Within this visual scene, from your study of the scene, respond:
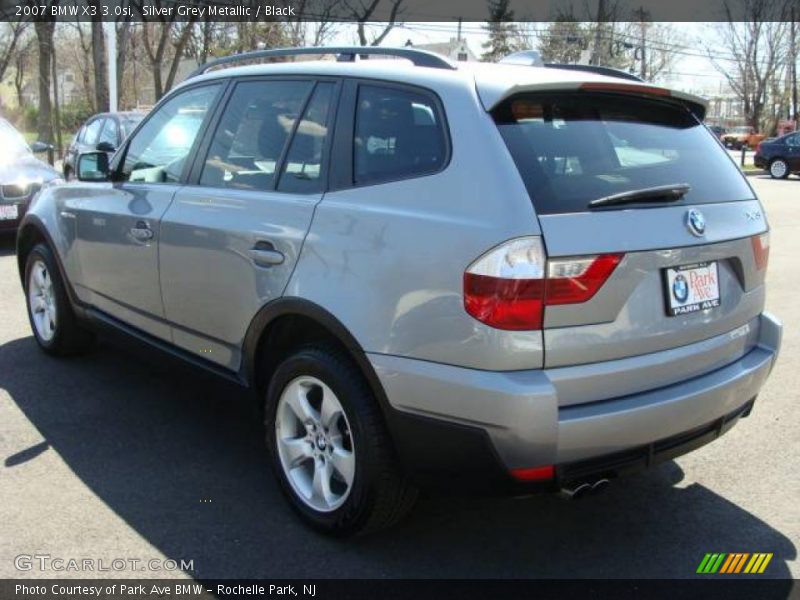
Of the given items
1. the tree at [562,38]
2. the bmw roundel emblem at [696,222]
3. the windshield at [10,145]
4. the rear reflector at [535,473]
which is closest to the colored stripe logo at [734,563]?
the rear reflector at [535,473]

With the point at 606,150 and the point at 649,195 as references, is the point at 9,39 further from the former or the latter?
the point at 649,195

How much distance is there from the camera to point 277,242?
10.6ft

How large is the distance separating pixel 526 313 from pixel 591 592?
1.08 metres

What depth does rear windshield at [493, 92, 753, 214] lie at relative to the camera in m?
2.70

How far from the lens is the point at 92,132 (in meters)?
14.0

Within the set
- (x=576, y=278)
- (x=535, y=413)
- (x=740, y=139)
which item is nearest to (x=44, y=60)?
(x=576, y=278)

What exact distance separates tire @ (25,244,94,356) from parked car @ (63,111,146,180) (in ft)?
23.9

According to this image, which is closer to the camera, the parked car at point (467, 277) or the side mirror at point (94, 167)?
the parked car at point (467, 277)

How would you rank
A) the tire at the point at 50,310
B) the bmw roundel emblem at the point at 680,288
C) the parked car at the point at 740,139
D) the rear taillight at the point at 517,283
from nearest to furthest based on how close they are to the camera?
1. the rear taillight at the point at 517,283
2. the bmw roundel emblem at the point at 680,288
3. the tire at the point at 50,310
4. the parked car at the point at 740,139

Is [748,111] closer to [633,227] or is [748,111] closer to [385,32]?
[385,32]

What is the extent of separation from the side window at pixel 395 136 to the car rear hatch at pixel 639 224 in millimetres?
253

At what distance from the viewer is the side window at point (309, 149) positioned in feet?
10.7

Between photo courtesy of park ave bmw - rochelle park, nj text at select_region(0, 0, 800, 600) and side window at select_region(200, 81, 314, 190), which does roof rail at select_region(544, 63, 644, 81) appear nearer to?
photo courtesy of park ave bmw - rochelle park, nj text at select_region(0, 0, 800, 600)

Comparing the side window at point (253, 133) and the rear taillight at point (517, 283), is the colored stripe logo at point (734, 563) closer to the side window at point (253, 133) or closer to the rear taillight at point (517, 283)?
the rear taillight at point (517, 283)
